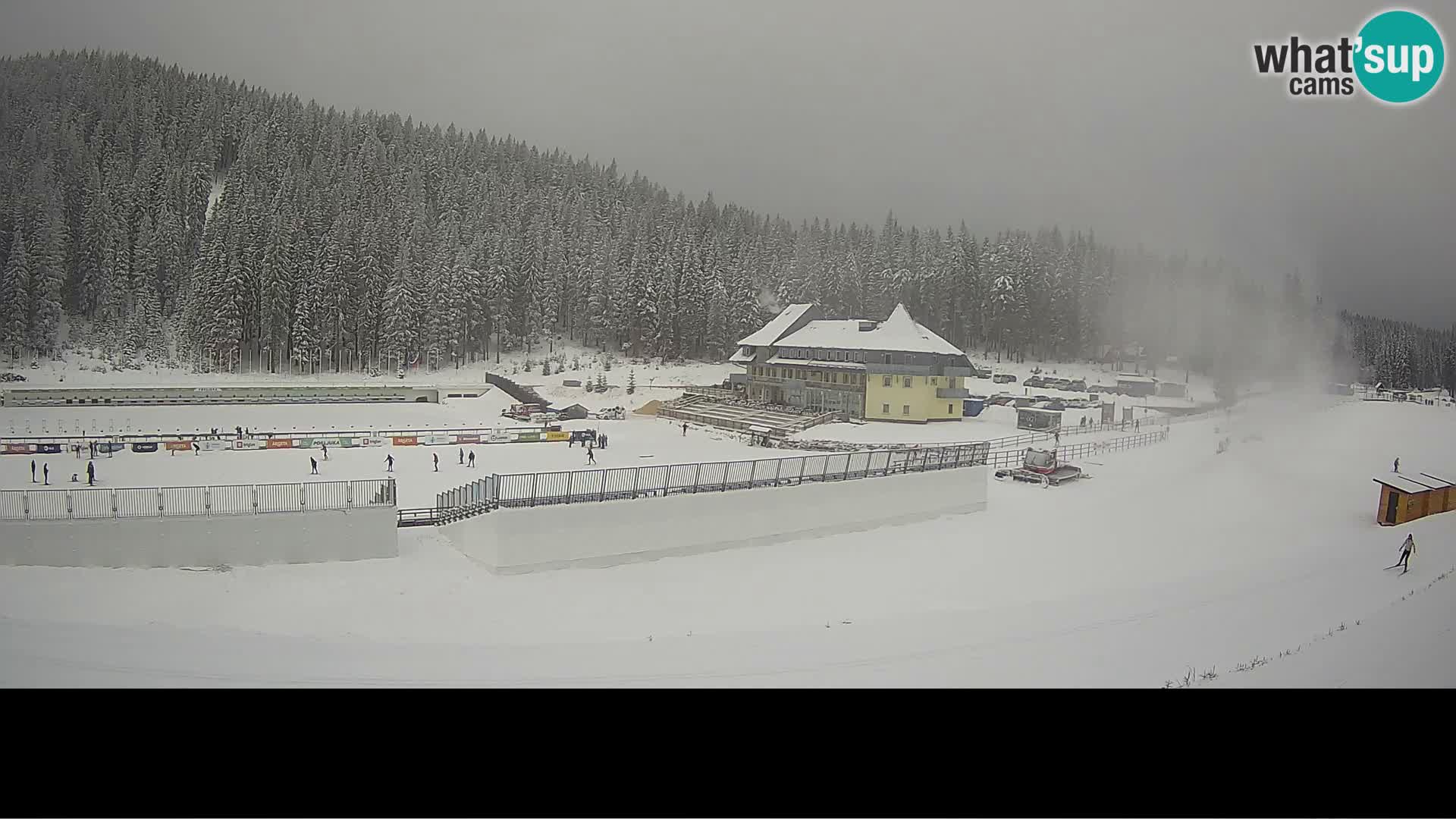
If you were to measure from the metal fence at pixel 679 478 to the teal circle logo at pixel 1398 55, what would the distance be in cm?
701

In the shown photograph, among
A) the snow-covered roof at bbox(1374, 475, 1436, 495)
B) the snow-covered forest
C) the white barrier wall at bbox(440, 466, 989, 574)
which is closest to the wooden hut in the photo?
the snow-covered roof at bbox(1374, 475, 1436, 495)

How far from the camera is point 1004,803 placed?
280cm

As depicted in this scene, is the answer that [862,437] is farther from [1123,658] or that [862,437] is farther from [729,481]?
[1123,658]

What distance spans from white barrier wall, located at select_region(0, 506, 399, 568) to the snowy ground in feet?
0.88

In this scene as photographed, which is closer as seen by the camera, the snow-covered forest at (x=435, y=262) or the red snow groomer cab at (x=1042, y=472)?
the snow-covered forest at (x=435, y=262)

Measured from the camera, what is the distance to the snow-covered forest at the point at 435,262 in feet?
26.1

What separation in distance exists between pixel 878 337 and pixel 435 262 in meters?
24.0

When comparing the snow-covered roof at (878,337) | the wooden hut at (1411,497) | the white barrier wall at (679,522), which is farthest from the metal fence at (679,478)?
the snow-covered roof at (878,337)

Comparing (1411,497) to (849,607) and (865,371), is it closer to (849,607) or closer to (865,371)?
(849,607)

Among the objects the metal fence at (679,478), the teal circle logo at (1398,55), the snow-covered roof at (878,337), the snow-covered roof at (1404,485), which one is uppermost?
the teal circle logo at (1398,55)

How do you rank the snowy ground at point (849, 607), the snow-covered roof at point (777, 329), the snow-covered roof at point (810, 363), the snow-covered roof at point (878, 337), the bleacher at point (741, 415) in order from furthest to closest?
the snow-covered roof at point (777, 329) < the snow-covered roof at point (810, 363) < the snow-covered roof at point (878, 337) < the bleacher at point (741, 415) < the snowy ground at point (849, 607)

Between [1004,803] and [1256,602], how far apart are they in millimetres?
6208

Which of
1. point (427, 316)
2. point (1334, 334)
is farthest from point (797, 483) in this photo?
point (427, 316)

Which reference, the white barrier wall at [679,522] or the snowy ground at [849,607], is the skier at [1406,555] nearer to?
the snowy ground at [849,607]
